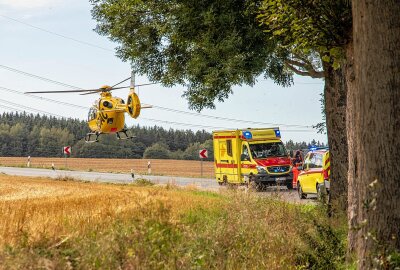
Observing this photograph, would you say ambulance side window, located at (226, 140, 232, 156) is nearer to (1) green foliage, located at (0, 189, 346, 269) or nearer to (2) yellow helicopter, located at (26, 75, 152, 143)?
(2) yellow helicopter, located at (26, 75, 152, 143)

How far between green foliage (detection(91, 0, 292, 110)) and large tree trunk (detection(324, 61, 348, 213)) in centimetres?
261

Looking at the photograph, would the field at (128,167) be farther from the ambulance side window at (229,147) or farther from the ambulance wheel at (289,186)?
the ambulance wheel at (289,186)

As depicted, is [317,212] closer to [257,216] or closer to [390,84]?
[257,216]

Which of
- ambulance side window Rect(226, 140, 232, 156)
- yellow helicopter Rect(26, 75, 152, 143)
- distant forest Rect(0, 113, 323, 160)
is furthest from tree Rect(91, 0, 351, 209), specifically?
distant forest Rect(0, 113, 323, 160)

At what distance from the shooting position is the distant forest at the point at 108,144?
409 feet

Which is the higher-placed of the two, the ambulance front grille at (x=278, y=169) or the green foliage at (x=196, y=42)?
the green foliage at (x=196, y=42)

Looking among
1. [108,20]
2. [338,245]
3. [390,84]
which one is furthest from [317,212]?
[108,20]

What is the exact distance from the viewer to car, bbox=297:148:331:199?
21688 millimetres

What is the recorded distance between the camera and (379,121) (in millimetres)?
7492

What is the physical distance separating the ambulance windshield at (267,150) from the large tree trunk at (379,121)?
20970mm

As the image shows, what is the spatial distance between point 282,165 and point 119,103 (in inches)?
708

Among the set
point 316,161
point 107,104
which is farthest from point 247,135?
point 107,104

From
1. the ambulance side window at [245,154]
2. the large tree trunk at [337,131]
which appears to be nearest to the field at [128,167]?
the ambulance side window at [245,154]

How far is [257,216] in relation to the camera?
11.4 metres
